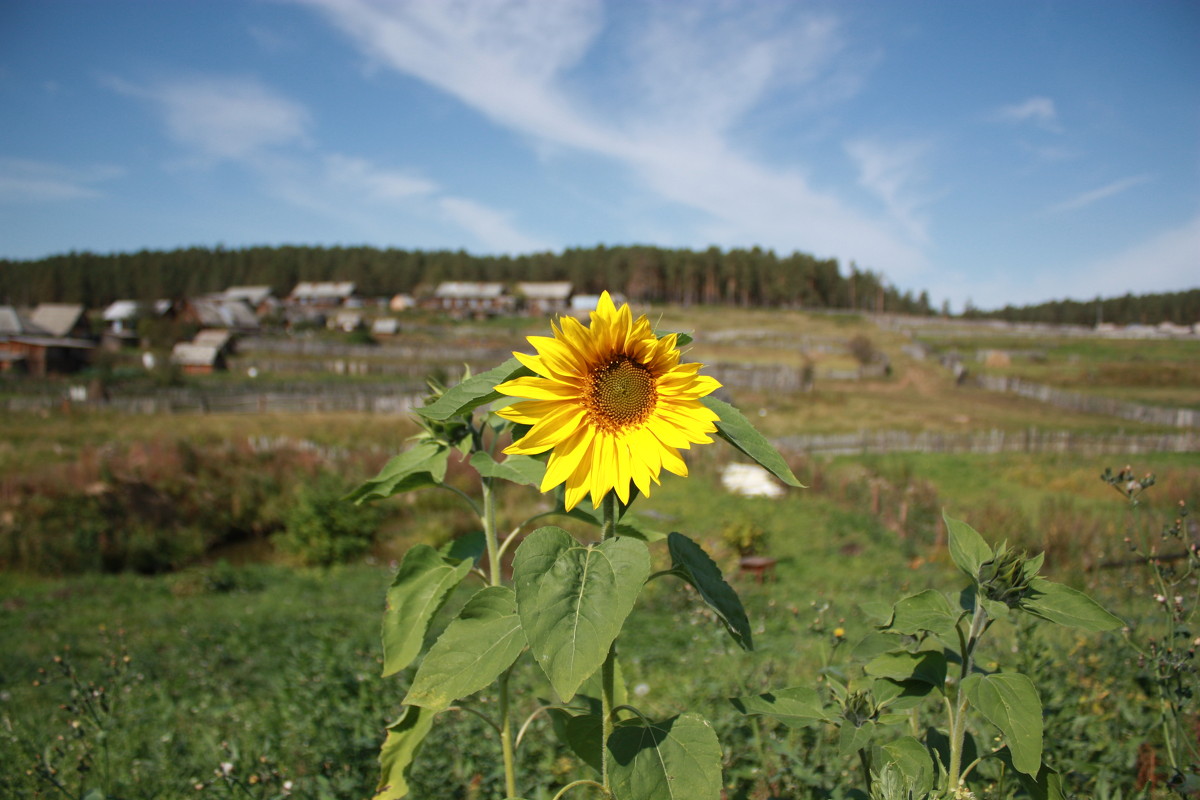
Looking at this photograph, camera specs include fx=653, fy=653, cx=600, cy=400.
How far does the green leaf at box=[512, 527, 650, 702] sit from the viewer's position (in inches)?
40.5

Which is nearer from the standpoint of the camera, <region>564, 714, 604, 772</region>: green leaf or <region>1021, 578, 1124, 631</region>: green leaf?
<region>1021, 578, 1124, 631</region>: green leaf

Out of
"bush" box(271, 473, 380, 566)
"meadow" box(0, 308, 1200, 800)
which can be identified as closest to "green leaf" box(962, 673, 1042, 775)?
"meadow" box(0, 308, 1200, 800)

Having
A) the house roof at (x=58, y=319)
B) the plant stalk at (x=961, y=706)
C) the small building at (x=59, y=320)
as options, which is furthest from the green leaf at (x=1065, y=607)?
the house roof at (x=58, y=319)

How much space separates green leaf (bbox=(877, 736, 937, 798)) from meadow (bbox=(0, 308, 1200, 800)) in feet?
1.02

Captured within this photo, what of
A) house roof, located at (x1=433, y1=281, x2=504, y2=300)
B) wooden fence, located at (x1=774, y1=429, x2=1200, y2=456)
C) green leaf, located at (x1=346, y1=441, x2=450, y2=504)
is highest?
house roof, located at (x1=433, y1=281, x2=504, y2=300)

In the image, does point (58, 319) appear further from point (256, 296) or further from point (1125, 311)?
point (1125, 311)

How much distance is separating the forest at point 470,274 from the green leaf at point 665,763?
3258 inches

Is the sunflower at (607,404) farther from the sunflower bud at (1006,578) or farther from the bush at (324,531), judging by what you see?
the bush at (324,531)

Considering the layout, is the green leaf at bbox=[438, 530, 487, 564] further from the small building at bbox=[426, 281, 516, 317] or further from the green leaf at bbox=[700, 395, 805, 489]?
the small building at bbox=[426, 281, 516, 317]

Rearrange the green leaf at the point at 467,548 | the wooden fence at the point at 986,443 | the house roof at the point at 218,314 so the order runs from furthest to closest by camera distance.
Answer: the house roof at the point at 218,314 → the wooden fence at the point at 986,443 → the green leaf at the point at 467,548

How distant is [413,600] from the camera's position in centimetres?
151

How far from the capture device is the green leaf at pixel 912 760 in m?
1.28

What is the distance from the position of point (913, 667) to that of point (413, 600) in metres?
1.12

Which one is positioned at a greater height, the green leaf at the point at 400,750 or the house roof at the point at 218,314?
the house roof at the point at 218,314
